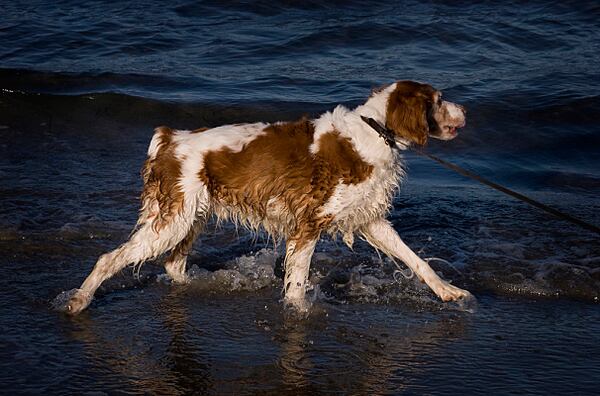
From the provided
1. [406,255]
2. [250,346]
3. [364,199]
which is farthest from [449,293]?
[250,346]

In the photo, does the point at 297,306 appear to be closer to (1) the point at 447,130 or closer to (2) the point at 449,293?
(2) the point at 449,293

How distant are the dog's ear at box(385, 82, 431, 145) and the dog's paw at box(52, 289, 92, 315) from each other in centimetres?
234

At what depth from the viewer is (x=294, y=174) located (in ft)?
21.2

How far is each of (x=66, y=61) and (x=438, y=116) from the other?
956 centimetres

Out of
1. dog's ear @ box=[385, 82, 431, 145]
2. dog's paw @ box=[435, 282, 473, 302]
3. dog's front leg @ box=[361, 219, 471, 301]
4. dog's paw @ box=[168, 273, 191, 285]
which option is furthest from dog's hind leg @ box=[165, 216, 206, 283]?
dog's paw @ box=[435, 282, 473, 302]

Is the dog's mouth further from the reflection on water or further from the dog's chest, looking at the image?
the reflection on water

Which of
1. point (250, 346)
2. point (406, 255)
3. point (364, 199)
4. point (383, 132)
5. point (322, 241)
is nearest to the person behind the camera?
point (250, 346)

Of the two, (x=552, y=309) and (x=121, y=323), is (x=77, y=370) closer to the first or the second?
(x=121, y=323)

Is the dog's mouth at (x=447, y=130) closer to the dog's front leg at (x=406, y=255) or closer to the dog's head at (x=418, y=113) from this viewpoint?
the dog's head at (x=418, y=113)

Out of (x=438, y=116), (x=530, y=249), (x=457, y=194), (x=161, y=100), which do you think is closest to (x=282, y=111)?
(x=161, y=100)

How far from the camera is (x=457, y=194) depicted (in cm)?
935

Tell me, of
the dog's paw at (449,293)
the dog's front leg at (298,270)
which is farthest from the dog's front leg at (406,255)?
the dog's front leg at (298,270)

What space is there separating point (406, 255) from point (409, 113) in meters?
1.06

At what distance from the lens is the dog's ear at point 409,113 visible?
639 cm
